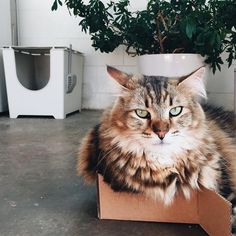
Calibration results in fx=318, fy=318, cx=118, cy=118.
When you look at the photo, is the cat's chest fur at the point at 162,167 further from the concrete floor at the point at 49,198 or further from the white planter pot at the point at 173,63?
the white planter pot at the point at 173,63

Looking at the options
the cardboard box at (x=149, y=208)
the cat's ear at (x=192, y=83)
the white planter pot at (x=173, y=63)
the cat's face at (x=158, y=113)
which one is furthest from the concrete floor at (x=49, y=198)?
the white planter pot at (x=173, y=63)

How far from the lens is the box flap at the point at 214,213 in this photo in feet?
2.32

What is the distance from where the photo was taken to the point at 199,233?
830 mm

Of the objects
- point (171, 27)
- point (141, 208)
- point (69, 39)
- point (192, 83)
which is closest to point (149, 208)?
point (141, 208)

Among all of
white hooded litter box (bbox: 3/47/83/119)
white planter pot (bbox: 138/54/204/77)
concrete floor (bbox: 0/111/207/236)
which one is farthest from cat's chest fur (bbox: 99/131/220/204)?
white hooded litter box (bbox: 3/47/83/119)

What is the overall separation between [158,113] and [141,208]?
28 centimetres

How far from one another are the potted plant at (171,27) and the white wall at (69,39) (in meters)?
0.53

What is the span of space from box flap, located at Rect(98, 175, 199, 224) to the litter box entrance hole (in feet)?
8.46

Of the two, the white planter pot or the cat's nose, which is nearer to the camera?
the cat's nose

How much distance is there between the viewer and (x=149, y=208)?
87cm

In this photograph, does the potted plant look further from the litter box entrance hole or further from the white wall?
the litter box entrance hole

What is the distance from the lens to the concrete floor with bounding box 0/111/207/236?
85 centimetres

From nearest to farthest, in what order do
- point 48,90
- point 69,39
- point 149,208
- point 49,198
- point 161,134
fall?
point 161,134 → point 149,208 → point 49,198 → point 48,90 → point 69,39

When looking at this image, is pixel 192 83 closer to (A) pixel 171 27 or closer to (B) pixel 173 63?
(B) pixel 173 63
